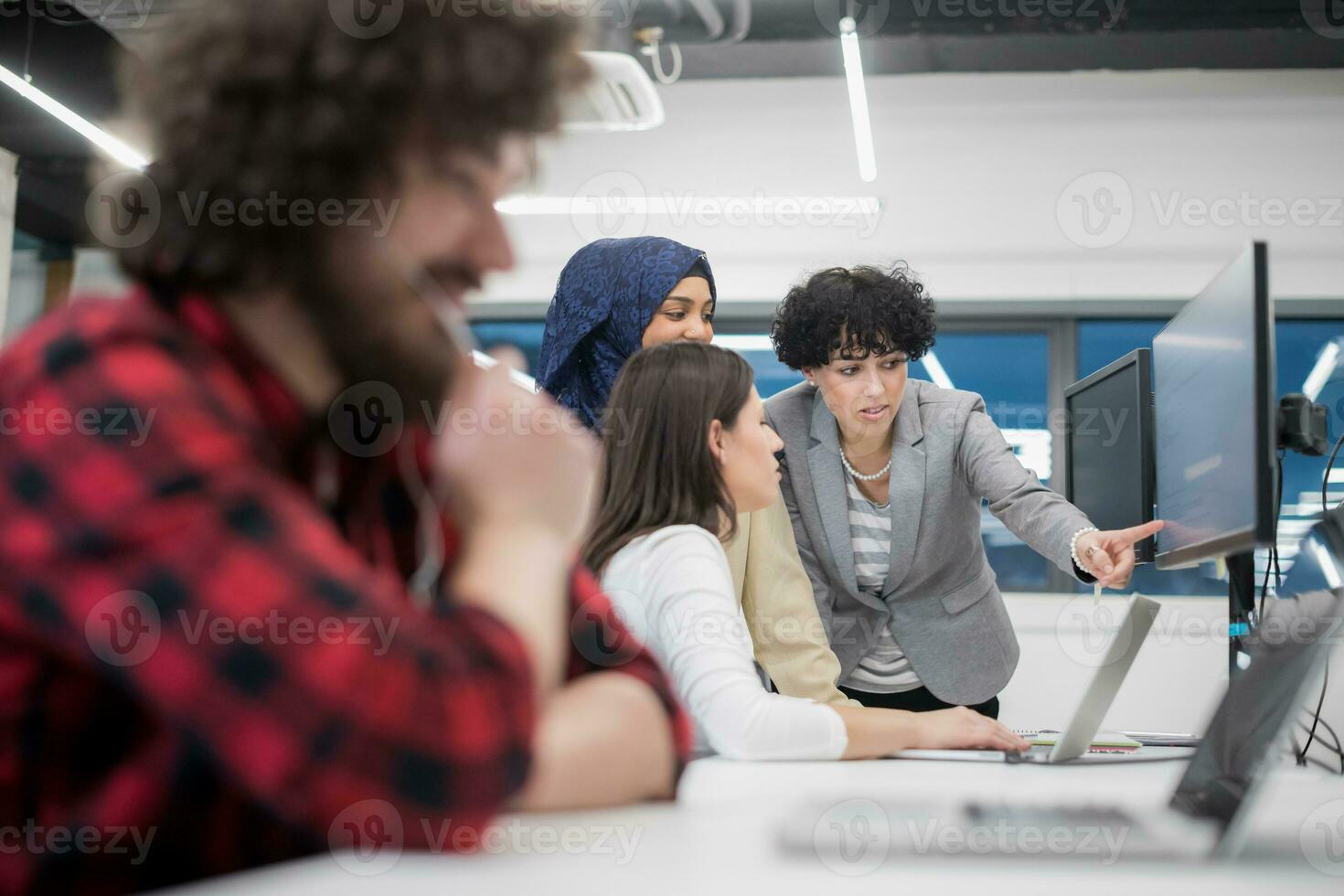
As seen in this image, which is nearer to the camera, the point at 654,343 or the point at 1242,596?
the point at 1242,596

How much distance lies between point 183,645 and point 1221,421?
1072 mm

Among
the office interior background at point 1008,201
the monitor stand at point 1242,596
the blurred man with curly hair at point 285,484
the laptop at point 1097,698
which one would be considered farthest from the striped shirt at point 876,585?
the office interior background at point 1008,201

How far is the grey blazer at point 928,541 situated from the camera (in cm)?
223

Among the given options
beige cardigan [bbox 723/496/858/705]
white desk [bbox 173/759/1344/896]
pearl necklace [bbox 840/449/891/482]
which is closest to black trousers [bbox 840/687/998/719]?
beige cardigan [bbox 723/496/858/705]

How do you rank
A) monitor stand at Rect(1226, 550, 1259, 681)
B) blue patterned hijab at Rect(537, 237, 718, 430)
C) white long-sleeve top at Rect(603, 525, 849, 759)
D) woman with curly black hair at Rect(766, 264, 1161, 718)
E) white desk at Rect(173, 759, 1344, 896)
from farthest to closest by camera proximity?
1. woman with curly black hair at Rect(766, 264, 1161, 718)
2. blue patterned hijab at Rect(537, 237, 718, 430)
3. monitor stand at Rect(1226, 550, 1259, 681)
4. white long-sleeve top at Rect(603, 525, 849, 759)
5. white desk at Rect(173, 759, 1344, 896)

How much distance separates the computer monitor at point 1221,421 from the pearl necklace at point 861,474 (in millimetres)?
823

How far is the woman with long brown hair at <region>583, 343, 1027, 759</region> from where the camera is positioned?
4.20 feet

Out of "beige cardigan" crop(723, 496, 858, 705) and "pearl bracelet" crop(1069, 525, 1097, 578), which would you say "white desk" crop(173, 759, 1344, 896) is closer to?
"beige cardigan" crop(723, 496, 858, 705)

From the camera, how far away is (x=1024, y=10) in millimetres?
3848

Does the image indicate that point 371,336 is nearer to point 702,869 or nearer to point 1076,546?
point 702,869

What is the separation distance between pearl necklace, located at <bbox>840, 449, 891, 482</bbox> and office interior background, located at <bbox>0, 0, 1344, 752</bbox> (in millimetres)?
2095

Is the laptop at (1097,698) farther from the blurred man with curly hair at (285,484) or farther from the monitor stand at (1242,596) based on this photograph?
the blurred man with curly hair at (285,484)

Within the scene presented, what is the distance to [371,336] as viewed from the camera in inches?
23.4

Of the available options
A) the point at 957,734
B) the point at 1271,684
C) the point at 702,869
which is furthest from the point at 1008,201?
the point at 702,869
